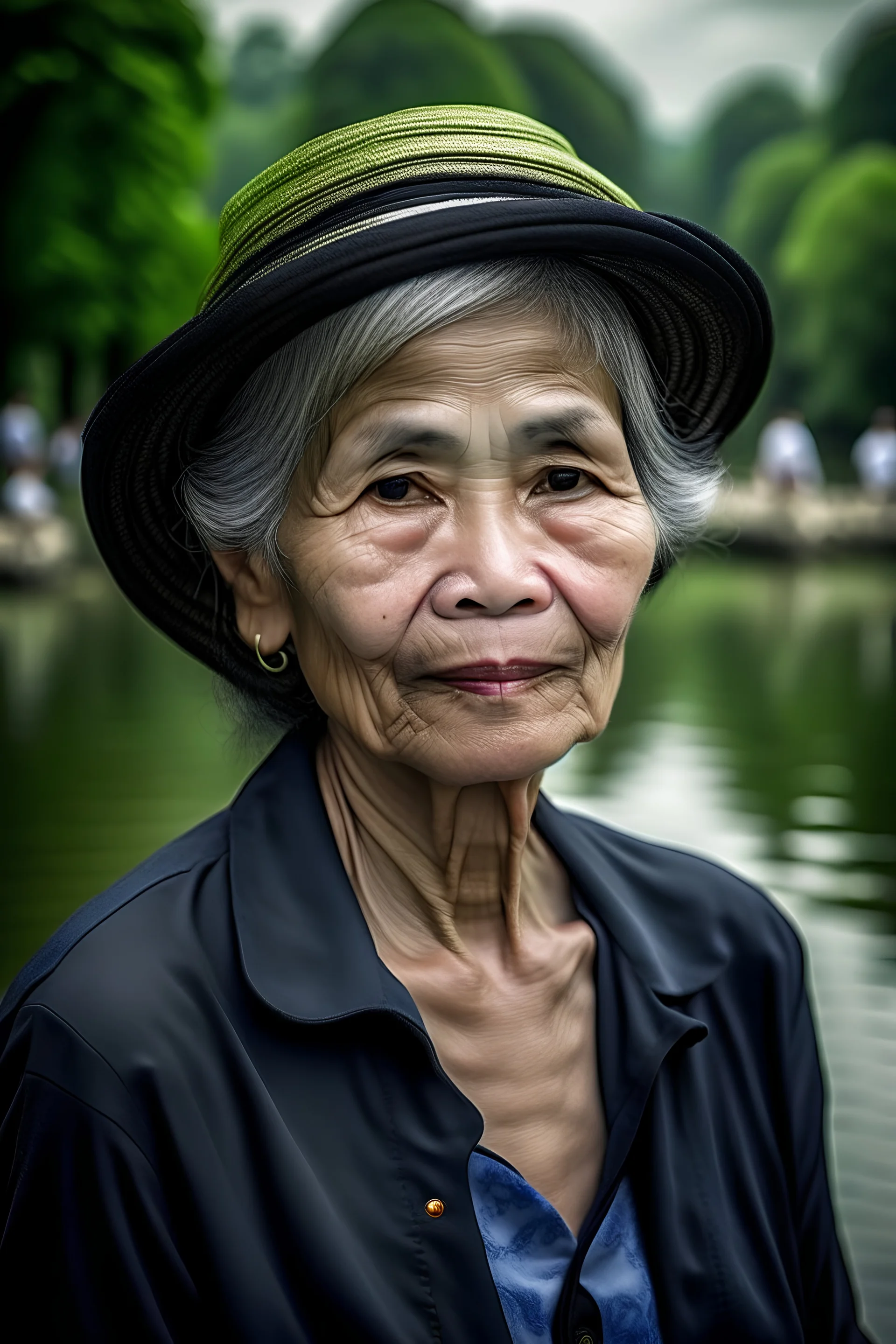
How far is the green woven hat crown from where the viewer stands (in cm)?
146

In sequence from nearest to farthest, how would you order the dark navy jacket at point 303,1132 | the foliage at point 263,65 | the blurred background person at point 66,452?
the dark navy jacket at point 303,1132 → the blurred background person at point 66,452 → the foliage at point 263,65

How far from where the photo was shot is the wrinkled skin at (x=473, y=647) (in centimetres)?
150

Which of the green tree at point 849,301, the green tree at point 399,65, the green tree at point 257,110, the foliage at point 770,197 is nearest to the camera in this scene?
the green tree at point 849,301

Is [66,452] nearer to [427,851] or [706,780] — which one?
[706,780]

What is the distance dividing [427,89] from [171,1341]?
46579 mm

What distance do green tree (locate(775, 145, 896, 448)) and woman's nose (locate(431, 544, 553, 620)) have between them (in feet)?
113

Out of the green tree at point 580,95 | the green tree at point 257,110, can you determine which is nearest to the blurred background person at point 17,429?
the green tree at point 257,110

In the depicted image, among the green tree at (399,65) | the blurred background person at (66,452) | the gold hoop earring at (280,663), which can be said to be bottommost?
the gold hoop earring at (280,663)

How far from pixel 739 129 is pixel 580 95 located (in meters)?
8.03

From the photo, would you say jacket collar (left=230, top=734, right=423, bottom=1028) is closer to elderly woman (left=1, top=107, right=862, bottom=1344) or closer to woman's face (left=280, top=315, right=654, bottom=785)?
elderly woman (left=1, top=107, right=862, bottom=1344)

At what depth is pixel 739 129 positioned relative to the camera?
57062 millimetres

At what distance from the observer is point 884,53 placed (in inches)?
1628

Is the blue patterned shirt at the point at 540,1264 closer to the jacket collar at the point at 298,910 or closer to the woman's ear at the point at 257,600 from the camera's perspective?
the jacket collar at the point at 298,910

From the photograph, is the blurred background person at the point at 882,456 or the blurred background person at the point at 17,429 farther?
the blurred background person at the point at 882,456
